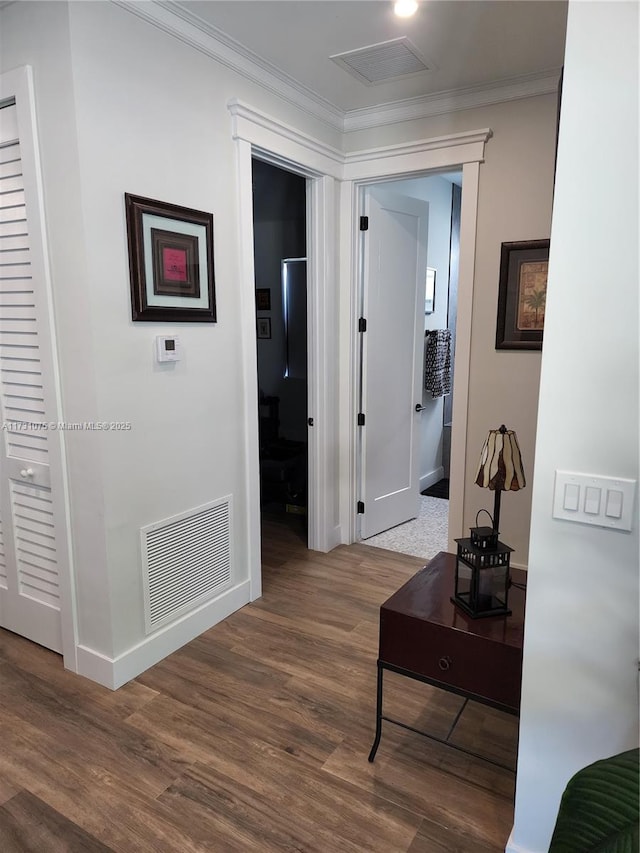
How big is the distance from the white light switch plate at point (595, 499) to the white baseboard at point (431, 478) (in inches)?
154

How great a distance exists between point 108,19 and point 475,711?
9.75ft

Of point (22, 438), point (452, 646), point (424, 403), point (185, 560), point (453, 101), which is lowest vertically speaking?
point (185, 560)

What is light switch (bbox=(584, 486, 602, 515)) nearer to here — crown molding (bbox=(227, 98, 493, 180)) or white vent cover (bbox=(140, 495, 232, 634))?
white vent cover (bbox=(140, 495, 232, 634))

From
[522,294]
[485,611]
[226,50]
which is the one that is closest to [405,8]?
[226,50]

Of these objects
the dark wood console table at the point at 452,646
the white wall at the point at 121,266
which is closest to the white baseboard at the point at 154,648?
the white wall at the point at 121,266

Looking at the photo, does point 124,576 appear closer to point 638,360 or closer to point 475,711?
point 475,711

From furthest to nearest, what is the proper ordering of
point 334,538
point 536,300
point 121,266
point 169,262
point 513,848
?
point 334,538 < point 536,300 < point 169,262 < point 121,266 < point 513,848

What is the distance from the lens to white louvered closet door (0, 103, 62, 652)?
2172 millimetres

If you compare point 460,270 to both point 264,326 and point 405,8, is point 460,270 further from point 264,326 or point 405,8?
point 264,326

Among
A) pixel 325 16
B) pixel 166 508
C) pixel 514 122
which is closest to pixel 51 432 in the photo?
pixel 166 508

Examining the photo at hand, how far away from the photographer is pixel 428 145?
311 centimetres

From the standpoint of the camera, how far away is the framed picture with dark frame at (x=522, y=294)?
288 centimetres

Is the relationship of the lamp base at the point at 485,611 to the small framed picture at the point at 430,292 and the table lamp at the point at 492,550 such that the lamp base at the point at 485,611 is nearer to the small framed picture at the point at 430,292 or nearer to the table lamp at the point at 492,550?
the table lamp at the point at 492,550

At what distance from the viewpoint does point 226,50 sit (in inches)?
97.1
